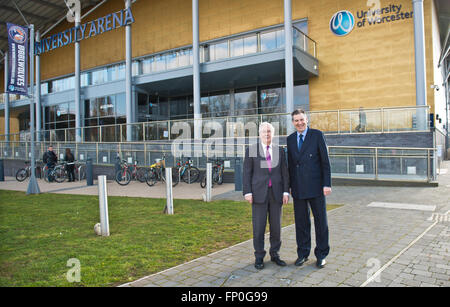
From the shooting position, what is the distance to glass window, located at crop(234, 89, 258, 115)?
23.9m

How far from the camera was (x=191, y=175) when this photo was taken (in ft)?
48.4

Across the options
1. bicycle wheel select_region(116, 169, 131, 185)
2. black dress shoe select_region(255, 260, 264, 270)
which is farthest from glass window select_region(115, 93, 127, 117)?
black dress shoe select_region(255, 260, 264, 270)

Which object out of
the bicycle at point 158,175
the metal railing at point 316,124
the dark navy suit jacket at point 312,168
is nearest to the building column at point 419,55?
the metal railing at point 316,124

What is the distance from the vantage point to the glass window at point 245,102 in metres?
23.9

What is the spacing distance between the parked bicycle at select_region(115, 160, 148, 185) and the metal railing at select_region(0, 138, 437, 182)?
1540 mm

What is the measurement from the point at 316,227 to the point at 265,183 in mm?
854

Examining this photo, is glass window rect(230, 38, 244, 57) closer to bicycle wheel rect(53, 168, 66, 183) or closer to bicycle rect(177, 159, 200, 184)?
bicycle rect(177, 159, 200, 184)

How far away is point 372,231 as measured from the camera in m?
5.75

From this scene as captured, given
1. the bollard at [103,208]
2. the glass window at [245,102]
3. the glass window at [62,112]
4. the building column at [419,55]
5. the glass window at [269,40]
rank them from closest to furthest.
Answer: the bollard at [103,208]
the building column at [419,55]
the glass window at [269,40]
the glass window at [245,102]
the glass window at [62,112]

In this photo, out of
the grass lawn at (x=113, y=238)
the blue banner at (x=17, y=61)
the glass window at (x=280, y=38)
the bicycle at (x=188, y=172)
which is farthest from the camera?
the glass window at (x=280, y=38)

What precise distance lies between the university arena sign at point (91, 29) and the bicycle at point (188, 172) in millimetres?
14471

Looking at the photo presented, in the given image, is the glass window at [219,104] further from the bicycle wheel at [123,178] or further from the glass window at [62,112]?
the glass window at [62,112]

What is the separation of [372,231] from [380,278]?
2281 millimetres

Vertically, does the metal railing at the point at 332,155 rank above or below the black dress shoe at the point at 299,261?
above
